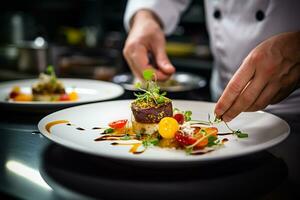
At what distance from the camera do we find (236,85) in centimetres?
103

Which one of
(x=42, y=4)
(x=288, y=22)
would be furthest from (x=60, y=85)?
(x=42, y=4)

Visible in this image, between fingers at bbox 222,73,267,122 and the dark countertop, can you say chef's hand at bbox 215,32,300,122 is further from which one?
the dark countertop

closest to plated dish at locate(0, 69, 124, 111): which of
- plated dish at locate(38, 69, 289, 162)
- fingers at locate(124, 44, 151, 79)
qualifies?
fingers at locate(124, 44, 151, 79)

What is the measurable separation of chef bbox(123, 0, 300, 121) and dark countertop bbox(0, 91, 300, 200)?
0.16 m

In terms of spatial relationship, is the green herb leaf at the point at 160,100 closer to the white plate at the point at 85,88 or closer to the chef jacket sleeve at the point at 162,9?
the white plate at the point at 85,88

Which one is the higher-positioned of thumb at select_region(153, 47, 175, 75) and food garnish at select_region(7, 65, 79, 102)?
thumb at select_region(153, 47, 175, 75)

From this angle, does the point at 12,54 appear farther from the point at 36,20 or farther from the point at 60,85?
the point at 36,20

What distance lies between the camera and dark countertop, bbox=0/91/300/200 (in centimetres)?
76

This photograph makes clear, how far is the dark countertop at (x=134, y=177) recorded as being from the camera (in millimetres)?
762

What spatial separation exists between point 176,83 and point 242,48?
484mm

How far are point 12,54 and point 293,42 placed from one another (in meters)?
2.52

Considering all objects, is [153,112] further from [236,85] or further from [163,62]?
[163,62]

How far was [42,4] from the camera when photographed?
16.4 ft

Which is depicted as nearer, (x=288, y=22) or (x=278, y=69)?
(x=278, y=69)
